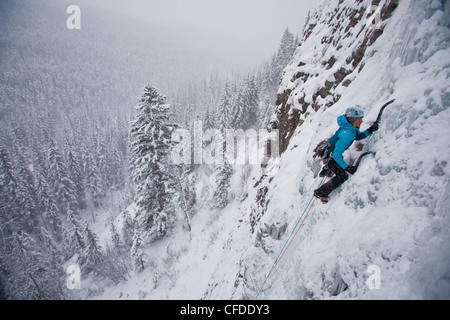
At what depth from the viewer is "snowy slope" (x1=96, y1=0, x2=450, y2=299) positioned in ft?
9.00

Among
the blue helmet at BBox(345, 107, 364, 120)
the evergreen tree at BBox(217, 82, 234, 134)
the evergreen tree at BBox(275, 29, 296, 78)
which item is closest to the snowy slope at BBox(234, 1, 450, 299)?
the blue helmet at BBox(345, 107, 364, 120)

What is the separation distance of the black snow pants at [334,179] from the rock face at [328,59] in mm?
4182

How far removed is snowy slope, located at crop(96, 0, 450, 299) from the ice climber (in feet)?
0.77

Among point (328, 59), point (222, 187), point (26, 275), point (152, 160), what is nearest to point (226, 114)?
point (222, 187)

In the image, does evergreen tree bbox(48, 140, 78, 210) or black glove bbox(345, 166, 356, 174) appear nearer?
black glove bbox(345, 166, 356, 174)

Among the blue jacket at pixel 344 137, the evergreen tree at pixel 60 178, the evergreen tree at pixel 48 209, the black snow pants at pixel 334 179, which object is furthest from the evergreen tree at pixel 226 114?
the evergreen tree at pixel 48 209

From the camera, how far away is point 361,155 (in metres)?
4.32

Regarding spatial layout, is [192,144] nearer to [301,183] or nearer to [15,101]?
[301,183]

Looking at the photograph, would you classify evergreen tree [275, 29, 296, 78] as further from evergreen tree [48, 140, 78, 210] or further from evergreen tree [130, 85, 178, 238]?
evergreen tree [48, 140, 78, 210]

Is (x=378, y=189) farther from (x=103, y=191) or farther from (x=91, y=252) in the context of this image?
(x=103, y=191)

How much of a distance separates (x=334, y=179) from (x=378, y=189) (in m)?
0.94

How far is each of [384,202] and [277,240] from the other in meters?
3.93

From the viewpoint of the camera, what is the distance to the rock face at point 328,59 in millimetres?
7043
